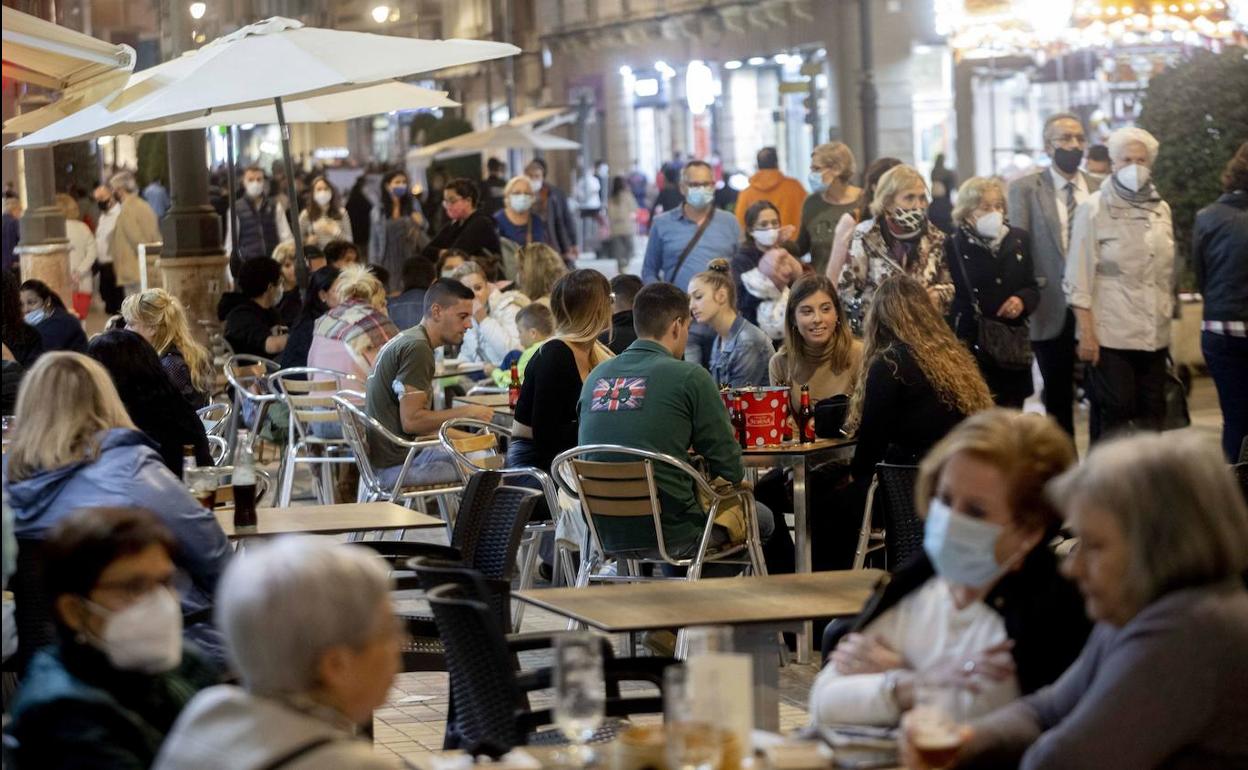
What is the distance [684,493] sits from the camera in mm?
7441

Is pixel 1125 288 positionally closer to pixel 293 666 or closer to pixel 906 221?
pixel 906 221

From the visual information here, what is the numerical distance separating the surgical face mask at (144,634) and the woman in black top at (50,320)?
639 cm

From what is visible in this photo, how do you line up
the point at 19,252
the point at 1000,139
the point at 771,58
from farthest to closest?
1. the point at 771,58
2. the point at 1000,139
3. the point at 19,252

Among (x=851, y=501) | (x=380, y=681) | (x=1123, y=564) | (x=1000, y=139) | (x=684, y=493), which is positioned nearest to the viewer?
(x=380, y=681)

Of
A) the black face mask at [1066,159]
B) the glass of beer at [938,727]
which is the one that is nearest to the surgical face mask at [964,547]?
the glass of beer at [938,727]

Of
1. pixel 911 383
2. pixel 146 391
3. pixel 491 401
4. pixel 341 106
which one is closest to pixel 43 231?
pixel 341 106

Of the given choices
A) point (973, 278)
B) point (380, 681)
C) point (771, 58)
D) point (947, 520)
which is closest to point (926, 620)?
point (947, 520)

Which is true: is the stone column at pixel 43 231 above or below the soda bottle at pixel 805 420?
above

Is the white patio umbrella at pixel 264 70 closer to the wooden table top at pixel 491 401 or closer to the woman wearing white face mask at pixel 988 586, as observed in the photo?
the wooden table top at pixel 491 401

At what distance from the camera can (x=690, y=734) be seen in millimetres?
3289

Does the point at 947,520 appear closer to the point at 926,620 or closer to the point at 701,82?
the point at 926,620

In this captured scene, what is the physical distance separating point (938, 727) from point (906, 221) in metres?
7.43

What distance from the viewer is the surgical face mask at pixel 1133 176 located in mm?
10578

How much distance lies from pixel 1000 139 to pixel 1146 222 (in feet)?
75.1
